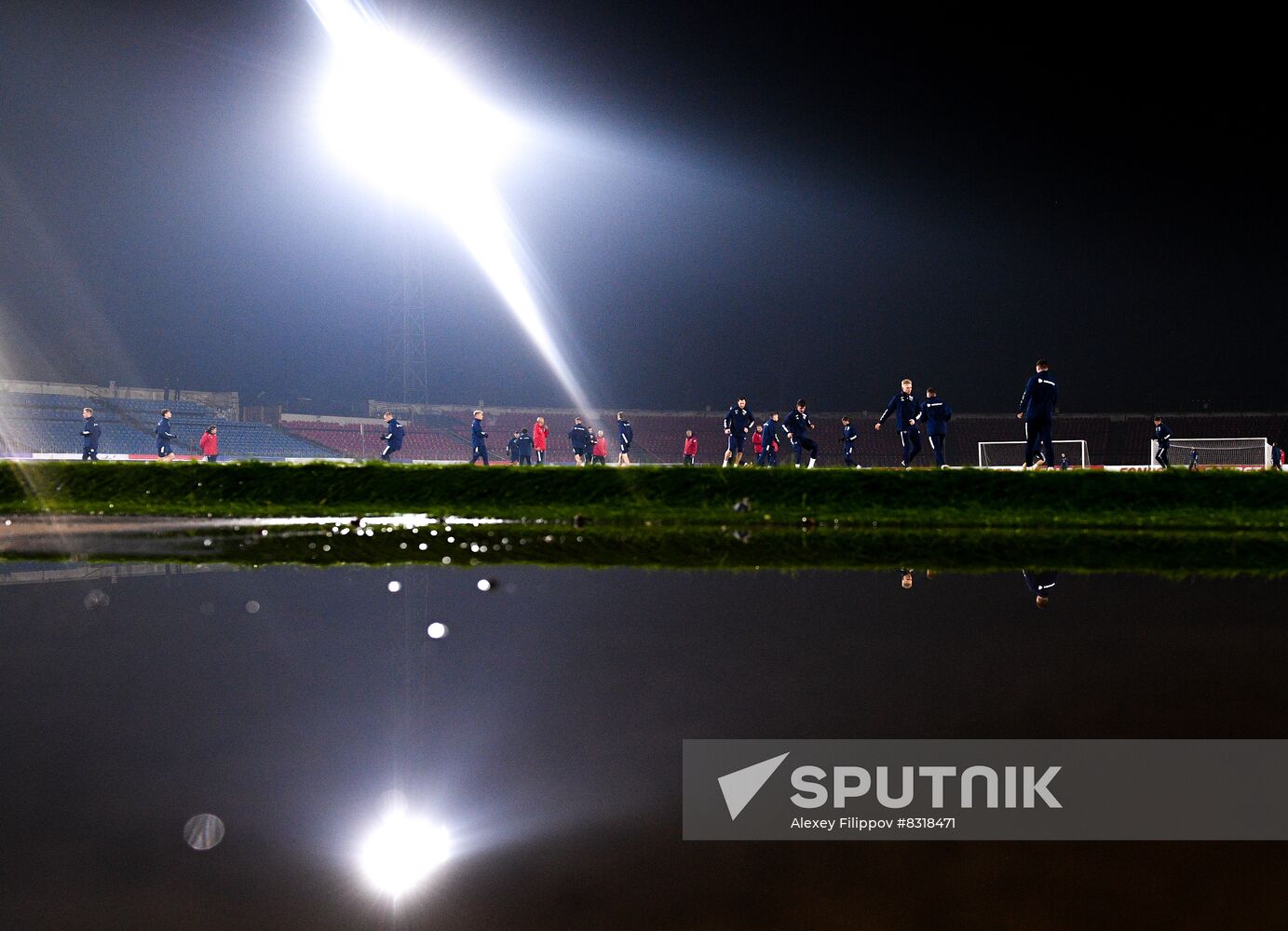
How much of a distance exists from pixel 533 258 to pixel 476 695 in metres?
47.2

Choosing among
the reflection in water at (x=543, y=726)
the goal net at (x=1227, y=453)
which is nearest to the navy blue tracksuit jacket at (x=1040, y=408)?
the reflection in water at (x=543, y=726)

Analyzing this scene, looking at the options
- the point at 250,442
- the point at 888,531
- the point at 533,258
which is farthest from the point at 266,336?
the point at 888,531

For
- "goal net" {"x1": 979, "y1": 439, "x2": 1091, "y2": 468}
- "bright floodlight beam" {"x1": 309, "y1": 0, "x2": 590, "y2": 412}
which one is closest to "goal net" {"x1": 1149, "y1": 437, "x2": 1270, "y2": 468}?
"goal net" {"x1": 979, "y1": 439, "x2": 1091, "y2": 468}

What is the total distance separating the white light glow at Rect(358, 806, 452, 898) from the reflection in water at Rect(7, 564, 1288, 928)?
0.12 feet

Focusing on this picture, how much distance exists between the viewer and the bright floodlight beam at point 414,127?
101ft

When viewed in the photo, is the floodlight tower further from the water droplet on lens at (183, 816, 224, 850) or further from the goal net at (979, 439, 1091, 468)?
the water droplet on lens at (183, 816, 224, 850)

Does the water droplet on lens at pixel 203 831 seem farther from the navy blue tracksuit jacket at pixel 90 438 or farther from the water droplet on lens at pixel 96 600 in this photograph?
the navy blue tracksuit jacket at pixel 90 438

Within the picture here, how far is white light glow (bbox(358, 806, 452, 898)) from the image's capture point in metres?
1.84

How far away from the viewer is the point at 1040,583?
5895mm

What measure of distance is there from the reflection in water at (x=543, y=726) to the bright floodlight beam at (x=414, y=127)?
30.3 metres

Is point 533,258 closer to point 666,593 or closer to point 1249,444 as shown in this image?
point 1249,444

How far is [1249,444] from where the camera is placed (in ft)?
109

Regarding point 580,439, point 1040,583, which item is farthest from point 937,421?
point 580,439

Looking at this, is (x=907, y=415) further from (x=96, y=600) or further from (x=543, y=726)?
(x=543, y=726)
